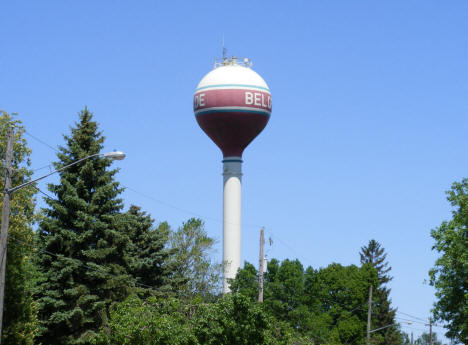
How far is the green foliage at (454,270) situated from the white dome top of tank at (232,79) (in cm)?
2205

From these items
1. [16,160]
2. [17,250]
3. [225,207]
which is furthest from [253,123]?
[17,250]

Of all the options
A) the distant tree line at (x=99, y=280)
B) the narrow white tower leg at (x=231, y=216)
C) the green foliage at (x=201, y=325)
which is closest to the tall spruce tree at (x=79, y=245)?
the distant tree line at (x=99, y=280)

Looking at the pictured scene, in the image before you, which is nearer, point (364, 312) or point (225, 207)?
point (225, 207)

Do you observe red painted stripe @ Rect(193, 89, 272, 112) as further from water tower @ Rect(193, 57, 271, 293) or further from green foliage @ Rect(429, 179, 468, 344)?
green foliage @ Rect(429, 179, 468, 344)

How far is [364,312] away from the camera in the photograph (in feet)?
247

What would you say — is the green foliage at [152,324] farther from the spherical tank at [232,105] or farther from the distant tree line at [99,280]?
the spherical tank at [232,105]

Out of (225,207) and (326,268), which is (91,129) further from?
(326,268)

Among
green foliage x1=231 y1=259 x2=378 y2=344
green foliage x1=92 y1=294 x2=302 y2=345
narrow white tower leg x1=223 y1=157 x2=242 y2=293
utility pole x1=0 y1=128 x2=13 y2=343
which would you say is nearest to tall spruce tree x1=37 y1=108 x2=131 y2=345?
green foliage x1=92 y1=294 x2=302 y2=345

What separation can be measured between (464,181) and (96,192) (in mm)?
17683

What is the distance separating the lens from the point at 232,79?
6028 centimetres

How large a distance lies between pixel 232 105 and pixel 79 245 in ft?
75.9

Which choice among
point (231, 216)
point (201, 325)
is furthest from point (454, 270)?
point (231, 216)

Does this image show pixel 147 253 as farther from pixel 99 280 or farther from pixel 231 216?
pixel 231 216

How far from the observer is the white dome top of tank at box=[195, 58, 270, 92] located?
197 ft
